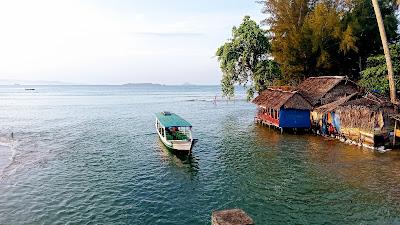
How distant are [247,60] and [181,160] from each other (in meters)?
30.2

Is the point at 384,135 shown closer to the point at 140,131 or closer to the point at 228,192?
the point at 228,192

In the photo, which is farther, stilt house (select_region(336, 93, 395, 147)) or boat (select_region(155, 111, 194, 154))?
stilt house (select_region(336, 93, 395, 147))

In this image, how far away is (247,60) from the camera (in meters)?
54.1

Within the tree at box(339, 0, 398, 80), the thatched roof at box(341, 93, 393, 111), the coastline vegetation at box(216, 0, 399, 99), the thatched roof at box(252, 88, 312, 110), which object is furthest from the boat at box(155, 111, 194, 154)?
the tree at box(339, 0, 398, 80)

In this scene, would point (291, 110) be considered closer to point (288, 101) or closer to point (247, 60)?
point (288, 101)

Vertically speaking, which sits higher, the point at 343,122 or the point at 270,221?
the point at 343,122

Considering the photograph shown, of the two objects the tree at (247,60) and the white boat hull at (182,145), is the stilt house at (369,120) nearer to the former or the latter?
the white boat hull at (182,145)

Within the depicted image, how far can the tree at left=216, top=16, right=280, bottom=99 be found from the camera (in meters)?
52.1

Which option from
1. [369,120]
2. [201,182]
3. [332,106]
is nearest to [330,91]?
[332,106]

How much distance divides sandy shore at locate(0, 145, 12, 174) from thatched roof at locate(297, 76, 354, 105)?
3002cm

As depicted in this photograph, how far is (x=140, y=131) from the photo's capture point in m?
45.0

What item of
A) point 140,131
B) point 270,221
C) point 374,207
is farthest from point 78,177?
point 140,131

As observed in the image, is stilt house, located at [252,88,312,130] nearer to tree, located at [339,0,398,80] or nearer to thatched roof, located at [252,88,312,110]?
thatched roof, located at [252,88,312,110]

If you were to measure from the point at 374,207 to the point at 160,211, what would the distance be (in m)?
10.7
